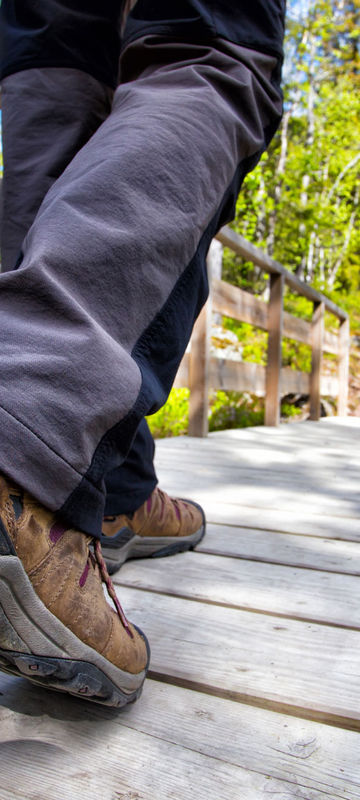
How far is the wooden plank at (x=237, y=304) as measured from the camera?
304cm

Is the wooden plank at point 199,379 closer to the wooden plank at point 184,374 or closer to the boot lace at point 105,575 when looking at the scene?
the wooden plank at point 184,374

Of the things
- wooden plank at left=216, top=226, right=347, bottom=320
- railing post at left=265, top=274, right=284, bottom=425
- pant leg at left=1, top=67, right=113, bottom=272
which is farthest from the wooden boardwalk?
railing post at left=265, top=274, right=284, bottom=425

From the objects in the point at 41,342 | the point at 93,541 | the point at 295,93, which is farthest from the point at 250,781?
the point at 295,93

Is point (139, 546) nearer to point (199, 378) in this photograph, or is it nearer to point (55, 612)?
point (55, 612)

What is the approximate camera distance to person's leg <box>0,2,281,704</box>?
1.55 feet

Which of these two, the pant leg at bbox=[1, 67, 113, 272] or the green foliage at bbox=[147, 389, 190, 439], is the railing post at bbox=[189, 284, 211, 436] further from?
the pant leg at bbox=[1, 67, 113, 272]

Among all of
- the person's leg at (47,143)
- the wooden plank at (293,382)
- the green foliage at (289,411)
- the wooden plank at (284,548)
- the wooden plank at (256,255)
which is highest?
the person's leg at (47,143)

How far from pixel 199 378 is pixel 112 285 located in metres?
2.29

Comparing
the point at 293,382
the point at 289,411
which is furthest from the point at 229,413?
the point at 289,411

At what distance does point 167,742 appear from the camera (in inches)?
20.6

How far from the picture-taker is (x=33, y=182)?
0.88 meters

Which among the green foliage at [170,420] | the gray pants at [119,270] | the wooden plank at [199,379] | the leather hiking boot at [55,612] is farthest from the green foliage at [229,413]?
the leather hiking boot at [55,612]

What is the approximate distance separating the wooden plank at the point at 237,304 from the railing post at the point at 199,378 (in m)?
0.24

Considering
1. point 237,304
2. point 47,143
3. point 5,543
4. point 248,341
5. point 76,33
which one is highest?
point 76,33
